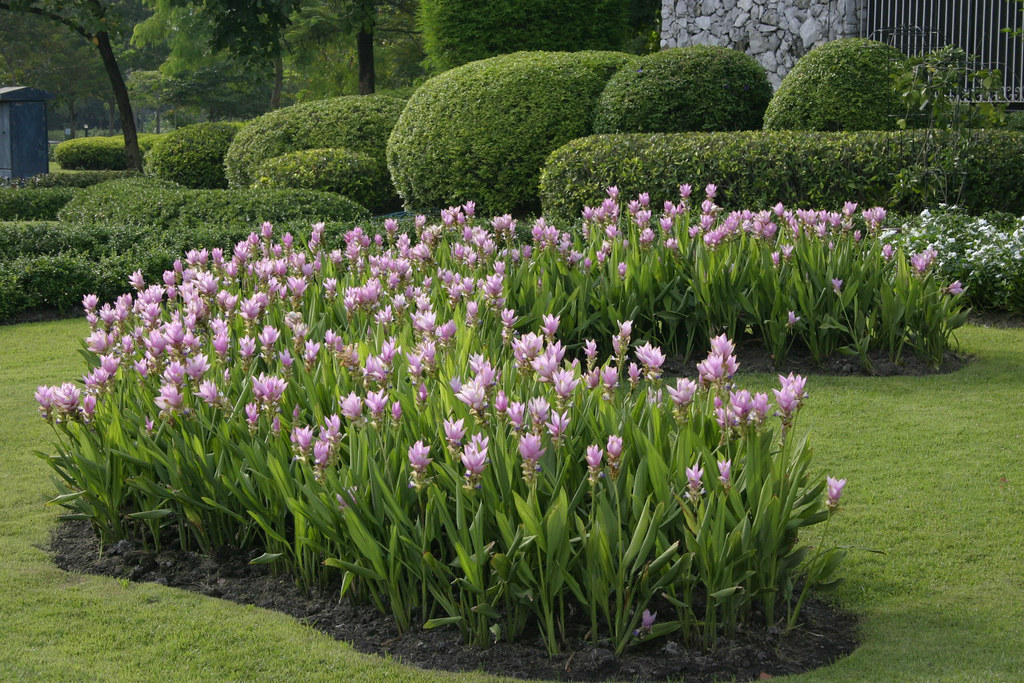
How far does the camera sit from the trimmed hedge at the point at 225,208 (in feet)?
38.3

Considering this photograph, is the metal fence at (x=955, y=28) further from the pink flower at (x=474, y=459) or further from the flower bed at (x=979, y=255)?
the pink flower at (x=474, y=459)

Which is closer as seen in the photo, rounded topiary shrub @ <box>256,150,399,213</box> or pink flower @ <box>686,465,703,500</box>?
pink flower @ <box>686,465,703,500</box>

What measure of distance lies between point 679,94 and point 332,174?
4.88 metres

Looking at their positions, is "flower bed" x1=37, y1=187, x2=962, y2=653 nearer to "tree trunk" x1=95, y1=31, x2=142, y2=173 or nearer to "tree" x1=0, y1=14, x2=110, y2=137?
"tree trunk" x1=95, y1=31, x2=142, y2=173

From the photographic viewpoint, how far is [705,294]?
6.16m

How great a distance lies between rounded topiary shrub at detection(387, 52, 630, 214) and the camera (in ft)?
42.7

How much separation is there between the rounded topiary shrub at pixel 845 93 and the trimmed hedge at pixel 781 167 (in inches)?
45.9

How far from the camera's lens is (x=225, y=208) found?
12.0 metres

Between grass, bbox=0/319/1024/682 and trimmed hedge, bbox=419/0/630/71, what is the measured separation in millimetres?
13154

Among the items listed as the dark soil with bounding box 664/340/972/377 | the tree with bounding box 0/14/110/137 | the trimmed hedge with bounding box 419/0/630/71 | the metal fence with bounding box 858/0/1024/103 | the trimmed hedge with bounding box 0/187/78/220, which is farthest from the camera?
the tree with bounding box 0/14/110/137

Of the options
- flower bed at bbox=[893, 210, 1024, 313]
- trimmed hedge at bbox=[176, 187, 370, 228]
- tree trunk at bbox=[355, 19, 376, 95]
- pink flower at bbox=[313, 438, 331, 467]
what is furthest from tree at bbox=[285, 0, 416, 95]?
pink flower at bbox=[313, 438, 331, 467]

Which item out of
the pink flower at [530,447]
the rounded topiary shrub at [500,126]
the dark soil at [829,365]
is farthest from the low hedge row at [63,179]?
the pink flower at [530,447]

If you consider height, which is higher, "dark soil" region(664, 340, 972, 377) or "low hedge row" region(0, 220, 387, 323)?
"low hedge row" region(0, 220, 387, 323)

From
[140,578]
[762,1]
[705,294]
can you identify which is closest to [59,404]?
[140,578]
